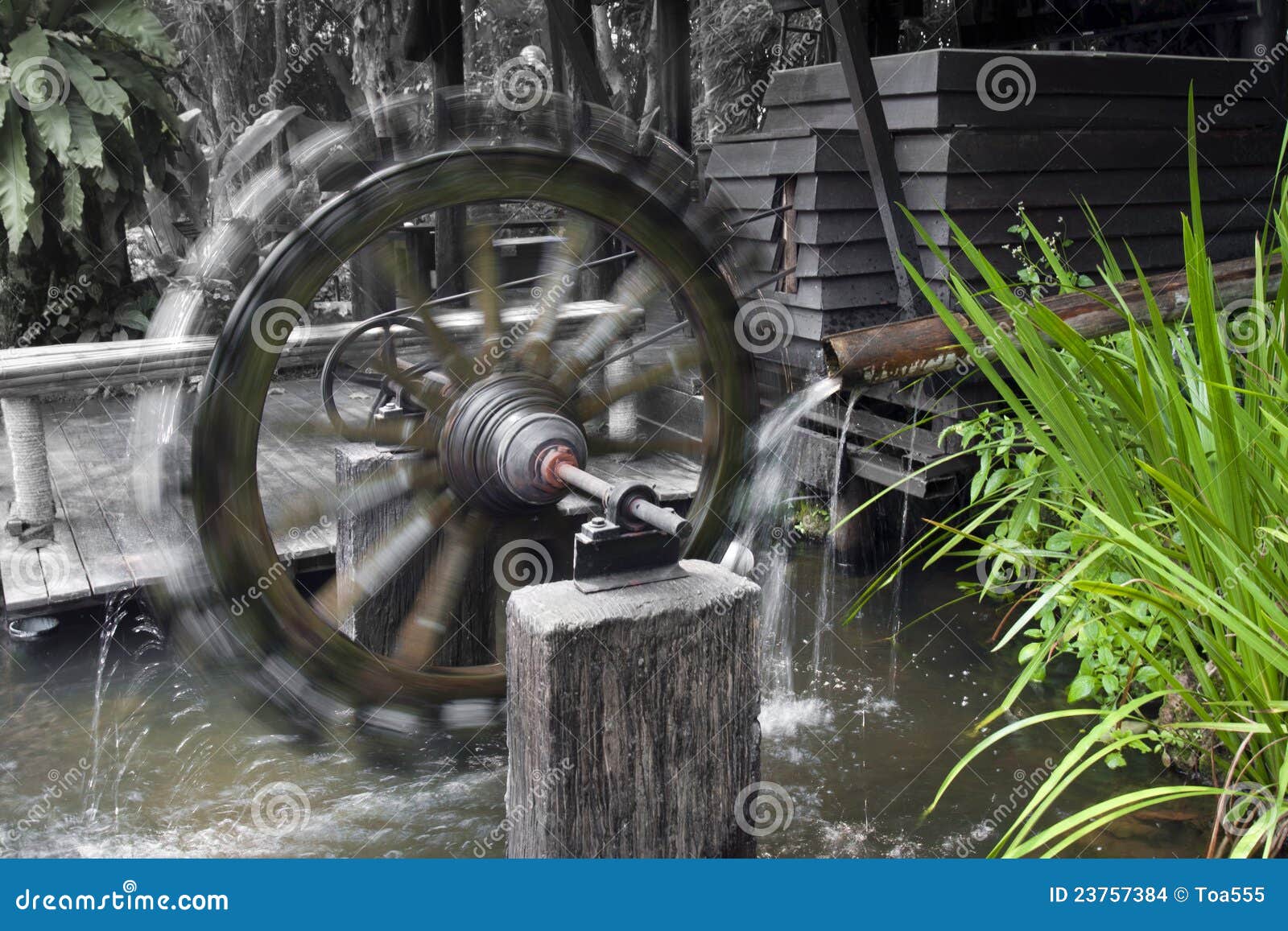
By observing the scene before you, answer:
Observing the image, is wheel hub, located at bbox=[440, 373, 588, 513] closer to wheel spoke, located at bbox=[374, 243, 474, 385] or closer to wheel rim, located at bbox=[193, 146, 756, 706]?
wheel spoke, located at bbox=[374, 243, 474, 385]

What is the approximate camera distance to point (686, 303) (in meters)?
3.59

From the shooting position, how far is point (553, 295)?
3484 millimetres

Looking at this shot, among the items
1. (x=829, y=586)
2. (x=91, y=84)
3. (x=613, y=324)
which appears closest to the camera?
(x=613, y=324)

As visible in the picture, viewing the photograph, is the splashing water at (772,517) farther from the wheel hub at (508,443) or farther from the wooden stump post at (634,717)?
the wooden stump post at (634,717)

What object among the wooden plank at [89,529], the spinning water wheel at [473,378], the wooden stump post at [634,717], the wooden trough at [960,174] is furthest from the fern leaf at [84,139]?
the wooden stump post at [634,717]

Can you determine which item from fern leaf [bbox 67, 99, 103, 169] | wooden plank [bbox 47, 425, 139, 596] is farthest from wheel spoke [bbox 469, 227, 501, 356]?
fern leaf [bbox 67, 99, 103, 169]

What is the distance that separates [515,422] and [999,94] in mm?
2760

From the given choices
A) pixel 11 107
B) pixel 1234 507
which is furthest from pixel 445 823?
pixel 11 107

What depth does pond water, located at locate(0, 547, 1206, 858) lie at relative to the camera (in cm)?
292

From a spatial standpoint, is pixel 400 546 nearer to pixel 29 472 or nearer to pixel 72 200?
→ pixel 29 472

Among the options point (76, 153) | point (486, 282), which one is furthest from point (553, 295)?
point (76, 153)

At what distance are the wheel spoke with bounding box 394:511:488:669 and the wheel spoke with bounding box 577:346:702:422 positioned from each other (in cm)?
50

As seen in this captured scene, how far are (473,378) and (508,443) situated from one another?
382 millimetres

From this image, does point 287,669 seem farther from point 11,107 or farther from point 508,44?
point 508,44
